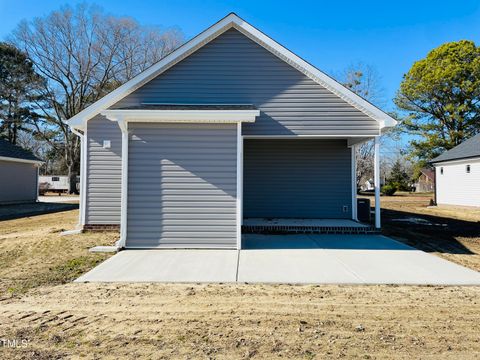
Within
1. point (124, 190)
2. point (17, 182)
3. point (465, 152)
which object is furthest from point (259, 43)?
point (17, 182)

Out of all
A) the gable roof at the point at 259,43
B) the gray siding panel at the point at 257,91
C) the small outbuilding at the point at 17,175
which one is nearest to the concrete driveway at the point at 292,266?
the gray siding panel at the point at 257,91

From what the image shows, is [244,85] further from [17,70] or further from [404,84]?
[17,70]

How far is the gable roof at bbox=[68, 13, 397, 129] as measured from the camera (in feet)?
25.3

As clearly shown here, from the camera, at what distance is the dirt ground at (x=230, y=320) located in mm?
2764

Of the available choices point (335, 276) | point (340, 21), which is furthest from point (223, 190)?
point (340, 21)

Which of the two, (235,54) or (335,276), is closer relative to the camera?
(335,276)

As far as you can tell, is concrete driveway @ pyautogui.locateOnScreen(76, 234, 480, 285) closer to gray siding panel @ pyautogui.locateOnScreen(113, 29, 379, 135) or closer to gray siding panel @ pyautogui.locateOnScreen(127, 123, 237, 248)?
gray siding panel @ pyautogui.locateOnScreen(127, 123, 237, 248)

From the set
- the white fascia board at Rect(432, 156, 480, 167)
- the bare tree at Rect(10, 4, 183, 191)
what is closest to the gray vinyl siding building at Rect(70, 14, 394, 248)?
the white fascia board at Rect(432, 156, 480, 167)

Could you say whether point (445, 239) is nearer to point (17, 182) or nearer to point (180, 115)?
point (180, 115)

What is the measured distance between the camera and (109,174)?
8.50 metres

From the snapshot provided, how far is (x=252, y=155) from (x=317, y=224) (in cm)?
303

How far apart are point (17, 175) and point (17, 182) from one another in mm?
454

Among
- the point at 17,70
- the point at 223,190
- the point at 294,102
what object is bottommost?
the point at 223,190

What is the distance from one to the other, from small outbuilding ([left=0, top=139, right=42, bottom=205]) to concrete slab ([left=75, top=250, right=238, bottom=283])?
16.9 m
